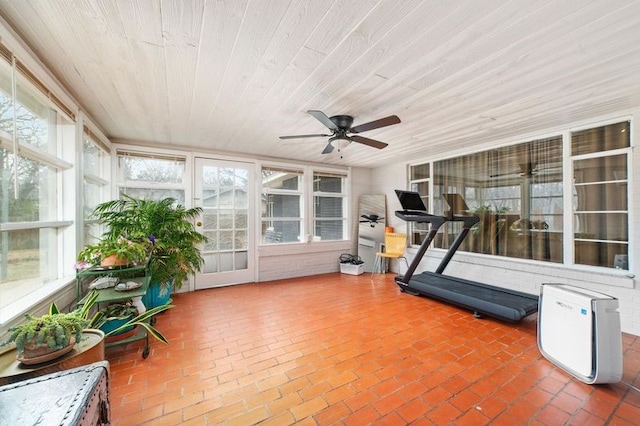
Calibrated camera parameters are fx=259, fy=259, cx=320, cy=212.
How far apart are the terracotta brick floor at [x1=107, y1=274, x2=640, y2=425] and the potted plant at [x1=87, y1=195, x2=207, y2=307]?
1.40 ft

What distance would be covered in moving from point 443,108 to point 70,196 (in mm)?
3928

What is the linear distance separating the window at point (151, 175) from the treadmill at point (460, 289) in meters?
3.63

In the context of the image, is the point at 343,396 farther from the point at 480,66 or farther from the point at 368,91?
the point at 480,66

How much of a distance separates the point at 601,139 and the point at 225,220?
5407 millimetres

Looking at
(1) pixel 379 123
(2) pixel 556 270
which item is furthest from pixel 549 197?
(1) pixel 379 123

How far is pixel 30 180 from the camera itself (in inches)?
82.0

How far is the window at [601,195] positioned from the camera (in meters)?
2.93

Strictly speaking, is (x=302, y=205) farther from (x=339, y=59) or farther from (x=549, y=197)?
(x=549, y=197)

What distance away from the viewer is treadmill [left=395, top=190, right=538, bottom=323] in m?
3.01

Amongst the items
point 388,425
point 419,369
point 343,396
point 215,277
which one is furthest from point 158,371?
point 215,277

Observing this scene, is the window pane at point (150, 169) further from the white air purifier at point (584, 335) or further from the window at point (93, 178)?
the white air purifier at point (584, 335)

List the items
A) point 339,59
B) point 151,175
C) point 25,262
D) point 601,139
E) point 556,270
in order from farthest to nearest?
point 151,175
point 556,270
point 601,139
point 25,262
point 339,59

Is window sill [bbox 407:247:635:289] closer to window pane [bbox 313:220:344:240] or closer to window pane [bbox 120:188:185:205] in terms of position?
window pane [bbox 313:220:344:240]

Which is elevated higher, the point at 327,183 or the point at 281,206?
the point at 327,183
